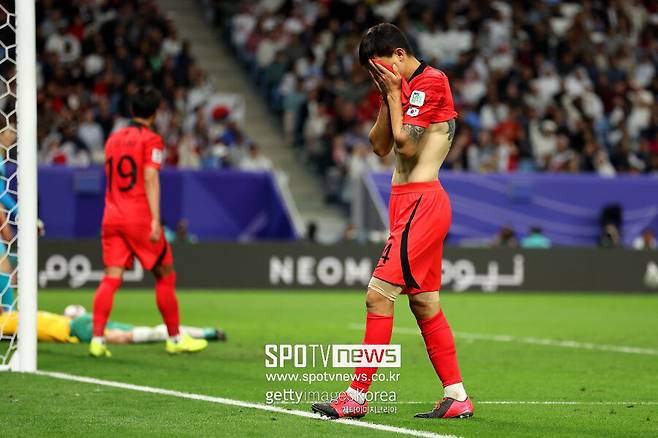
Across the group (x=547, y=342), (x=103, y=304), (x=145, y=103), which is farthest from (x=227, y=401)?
(x=547, y=342)

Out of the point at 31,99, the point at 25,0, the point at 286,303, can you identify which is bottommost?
the point at 286,303

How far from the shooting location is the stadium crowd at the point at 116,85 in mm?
22344

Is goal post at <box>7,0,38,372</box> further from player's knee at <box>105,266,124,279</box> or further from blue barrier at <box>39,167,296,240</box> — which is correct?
blue barrier at <box>39,167,296,240</box>

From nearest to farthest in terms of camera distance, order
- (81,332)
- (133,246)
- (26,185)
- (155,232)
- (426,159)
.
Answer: (426,159)
(26,185)
(155,232)
(133,246)
(81,332)

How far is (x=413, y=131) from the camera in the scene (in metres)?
7.12

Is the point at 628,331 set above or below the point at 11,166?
below

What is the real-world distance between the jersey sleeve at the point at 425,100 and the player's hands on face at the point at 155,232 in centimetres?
390

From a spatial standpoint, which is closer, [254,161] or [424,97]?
[424,97]

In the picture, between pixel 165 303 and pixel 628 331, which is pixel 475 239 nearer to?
pixel 628 331

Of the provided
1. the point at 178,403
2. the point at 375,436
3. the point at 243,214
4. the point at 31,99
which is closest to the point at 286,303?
the point at 243,214

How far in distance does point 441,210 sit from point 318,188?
17.4 meters

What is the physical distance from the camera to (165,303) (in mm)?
10727

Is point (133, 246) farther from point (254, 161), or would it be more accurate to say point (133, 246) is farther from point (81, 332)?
point (254, 161)

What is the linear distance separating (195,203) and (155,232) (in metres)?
11.3
